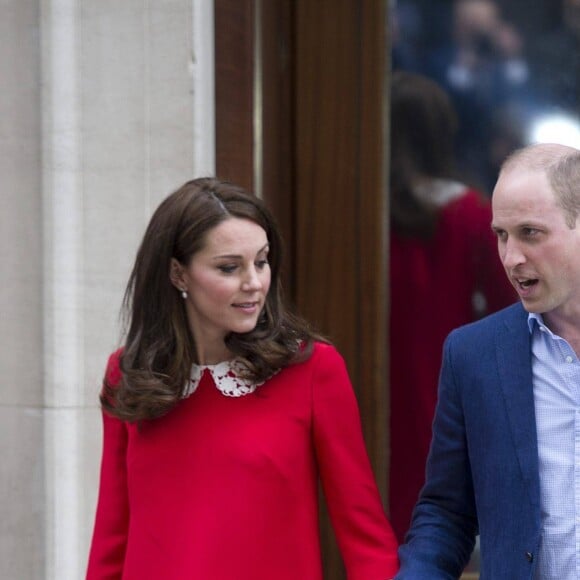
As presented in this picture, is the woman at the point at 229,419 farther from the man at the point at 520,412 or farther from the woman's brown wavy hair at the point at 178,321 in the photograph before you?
the man at the point at 520,412

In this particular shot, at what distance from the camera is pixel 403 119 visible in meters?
4.64

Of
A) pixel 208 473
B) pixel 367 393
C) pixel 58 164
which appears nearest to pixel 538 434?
pixel 208 473

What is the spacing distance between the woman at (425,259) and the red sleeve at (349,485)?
1.42m

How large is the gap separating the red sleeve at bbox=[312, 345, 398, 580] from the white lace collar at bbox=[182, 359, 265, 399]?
0.19m

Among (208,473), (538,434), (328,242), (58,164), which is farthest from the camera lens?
(328,242)

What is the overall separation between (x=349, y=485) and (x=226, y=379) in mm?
434

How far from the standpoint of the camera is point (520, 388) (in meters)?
3.07

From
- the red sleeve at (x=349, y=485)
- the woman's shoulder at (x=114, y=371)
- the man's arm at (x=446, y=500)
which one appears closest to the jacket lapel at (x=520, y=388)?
the man's arm at (x=446, y=500)

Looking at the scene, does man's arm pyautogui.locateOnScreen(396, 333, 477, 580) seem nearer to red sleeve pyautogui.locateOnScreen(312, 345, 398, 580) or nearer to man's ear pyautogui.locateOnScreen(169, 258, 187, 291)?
red sleeve pyautogui.locateOnScreen(312, 345, 398, 580)

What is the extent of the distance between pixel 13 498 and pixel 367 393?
1332 mm

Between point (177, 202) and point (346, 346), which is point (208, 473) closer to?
point (177, 202)

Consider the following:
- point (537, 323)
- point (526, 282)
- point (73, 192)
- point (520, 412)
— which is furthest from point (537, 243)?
point (73, 192)

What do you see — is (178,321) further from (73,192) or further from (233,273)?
(73,192)

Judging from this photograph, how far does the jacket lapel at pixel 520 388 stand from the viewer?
9.82ft
